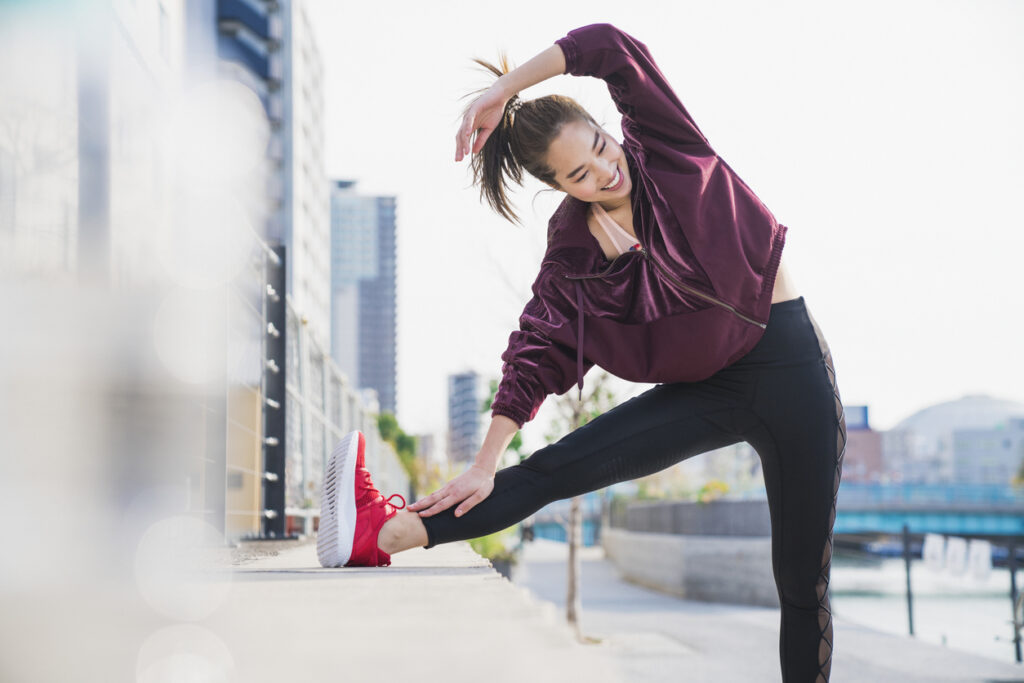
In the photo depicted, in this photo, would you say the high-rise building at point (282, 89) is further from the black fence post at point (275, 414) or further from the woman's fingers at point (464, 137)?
the woman's fingers at point (464, 137)

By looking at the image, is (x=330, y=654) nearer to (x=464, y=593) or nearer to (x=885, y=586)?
(x=464, y=593)

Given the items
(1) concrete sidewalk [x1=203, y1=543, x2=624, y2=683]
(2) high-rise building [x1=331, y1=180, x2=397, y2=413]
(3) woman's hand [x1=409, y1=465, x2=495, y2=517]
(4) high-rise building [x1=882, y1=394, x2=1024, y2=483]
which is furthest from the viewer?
(4) high-rise building [x1=882, y1=394, x2=1024, y2=483]

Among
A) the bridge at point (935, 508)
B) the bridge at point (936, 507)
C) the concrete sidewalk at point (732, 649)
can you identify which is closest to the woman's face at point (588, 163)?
the concrete sidewalk at point (732, 649)

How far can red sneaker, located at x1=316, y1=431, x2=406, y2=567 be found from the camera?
2.34m

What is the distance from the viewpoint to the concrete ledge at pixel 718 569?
49.8ft

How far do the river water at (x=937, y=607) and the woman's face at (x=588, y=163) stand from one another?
33.2 feet

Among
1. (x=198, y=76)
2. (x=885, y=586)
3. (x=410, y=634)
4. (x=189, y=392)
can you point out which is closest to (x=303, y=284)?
(x=198, y=76)

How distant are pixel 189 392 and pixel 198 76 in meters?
34.9

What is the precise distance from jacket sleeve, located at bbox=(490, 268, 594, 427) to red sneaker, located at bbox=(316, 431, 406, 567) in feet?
1.32

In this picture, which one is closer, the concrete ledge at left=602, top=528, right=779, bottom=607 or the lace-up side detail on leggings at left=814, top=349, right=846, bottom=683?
the lace-up side detail on leggings at left=814, top=349, right=846, bottom=683

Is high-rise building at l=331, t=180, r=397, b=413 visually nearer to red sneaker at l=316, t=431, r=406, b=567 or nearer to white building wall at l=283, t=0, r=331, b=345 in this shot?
white building wall at l=283, t=0, r=331, b=345

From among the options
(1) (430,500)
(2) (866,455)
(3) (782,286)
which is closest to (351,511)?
(1) (430,500)

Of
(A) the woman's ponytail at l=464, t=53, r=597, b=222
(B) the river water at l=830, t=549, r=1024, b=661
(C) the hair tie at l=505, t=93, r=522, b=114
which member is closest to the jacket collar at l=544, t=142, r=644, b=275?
(A) the woman's ponytail at l=464, t=53, r=597, b=222

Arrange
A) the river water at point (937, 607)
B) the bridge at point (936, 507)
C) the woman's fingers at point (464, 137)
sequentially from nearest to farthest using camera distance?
the woman's fingers at point (464, 137) < the river water at point (937, 607) < the bridge at point (936, 507)
